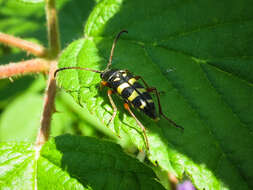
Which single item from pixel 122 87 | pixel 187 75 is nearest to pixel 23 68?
pixel 122 87

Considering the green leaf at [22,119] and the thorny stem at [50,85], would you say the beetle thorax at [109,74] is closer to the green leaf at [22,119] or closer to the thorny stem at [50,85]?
the thorny stem at [50,85]

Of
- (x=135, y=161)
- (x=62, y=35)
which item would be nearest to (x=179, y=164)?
(x=135, y=161)

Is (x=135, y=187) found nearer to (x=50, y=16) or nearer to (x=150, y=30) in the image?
(x=150, y=30)

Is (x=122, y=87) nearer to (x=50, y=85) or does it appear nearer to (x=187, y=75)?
(x=187, y=75)

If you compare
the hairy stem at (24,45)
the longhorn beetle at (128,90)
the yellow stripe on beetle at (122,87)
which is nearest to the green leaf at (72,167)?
the longhorn beetle at (128,90)

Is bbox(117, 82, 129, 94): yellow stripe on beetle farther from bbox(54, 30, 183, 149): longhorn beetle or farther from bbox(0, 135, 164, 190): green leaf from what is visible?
bbox(0, 135, 164, 190): green leaf

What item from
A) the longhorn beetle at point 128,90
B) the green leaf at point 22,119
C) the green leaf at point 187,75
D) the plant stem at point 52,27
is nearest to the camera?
the green leaf at point 187,75

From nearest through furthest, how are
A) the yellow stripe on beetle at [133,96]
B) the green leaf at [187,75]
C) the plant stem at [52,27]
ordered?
the green leaf at [187,75], the yellow stripe on beetle at [133,96], the plant stem at [52,27]
